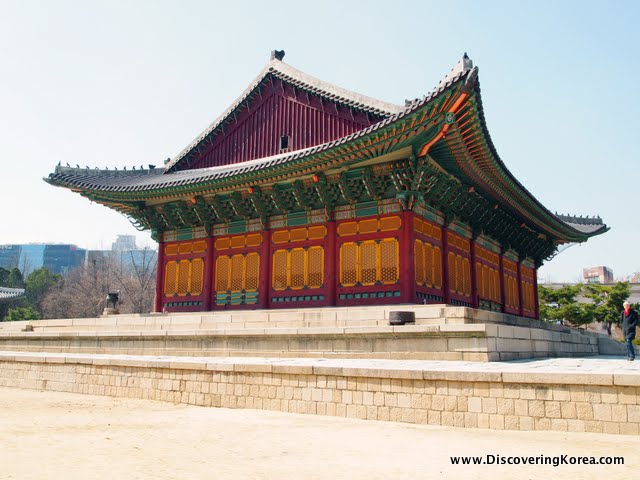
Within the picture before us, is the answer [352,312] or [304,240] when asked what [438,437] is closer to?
[352,312]

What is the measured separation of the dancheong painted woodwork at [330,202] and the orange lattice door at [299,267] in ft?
0.13

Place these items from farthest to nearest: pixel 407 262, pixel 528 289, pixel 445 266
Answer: pixel 528 289, pixel 445 266, pixel 407 262

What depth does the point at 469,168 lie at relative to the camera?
17.3 m

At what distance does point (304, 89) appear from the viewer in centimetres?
2111

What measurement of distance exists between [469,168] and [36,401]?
44.3 feet

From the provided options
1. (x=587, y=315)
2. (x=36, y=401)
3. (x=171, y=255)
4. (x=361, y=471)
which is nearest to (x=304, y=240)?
(x=171, y=255)

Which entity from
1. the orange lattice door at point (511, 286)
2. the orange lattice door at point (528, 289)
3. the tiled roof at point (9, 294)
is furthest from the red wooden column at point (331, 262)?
the tiled roof at point (9, 294)

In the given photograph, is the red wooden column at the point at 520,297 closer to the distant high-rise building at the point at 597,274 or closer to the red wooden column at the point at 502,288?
the red wooden column at the point at 502,288

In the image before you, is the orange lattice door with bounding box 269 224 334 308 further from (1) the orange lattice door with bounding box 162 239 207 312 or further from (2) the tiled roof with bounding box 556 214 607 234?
(2) the tiled roof with bounding box 556 214 607 234

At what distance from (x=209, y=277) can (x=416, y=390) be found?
529 inches

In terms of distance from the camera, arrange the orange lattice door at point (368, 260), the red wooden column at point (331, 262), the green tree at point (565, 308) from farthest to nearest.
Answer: the green tree at point (565, 308), the red wooden column at point (331, 262), the orange lattice door at point (368, 260)

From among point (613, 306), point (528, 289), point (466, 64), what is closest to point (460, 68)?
point (466, 64)

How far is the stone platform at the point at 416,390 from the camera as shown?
7.92 metres

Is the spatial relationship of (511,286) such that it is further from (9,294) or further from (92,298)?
(92,298)
